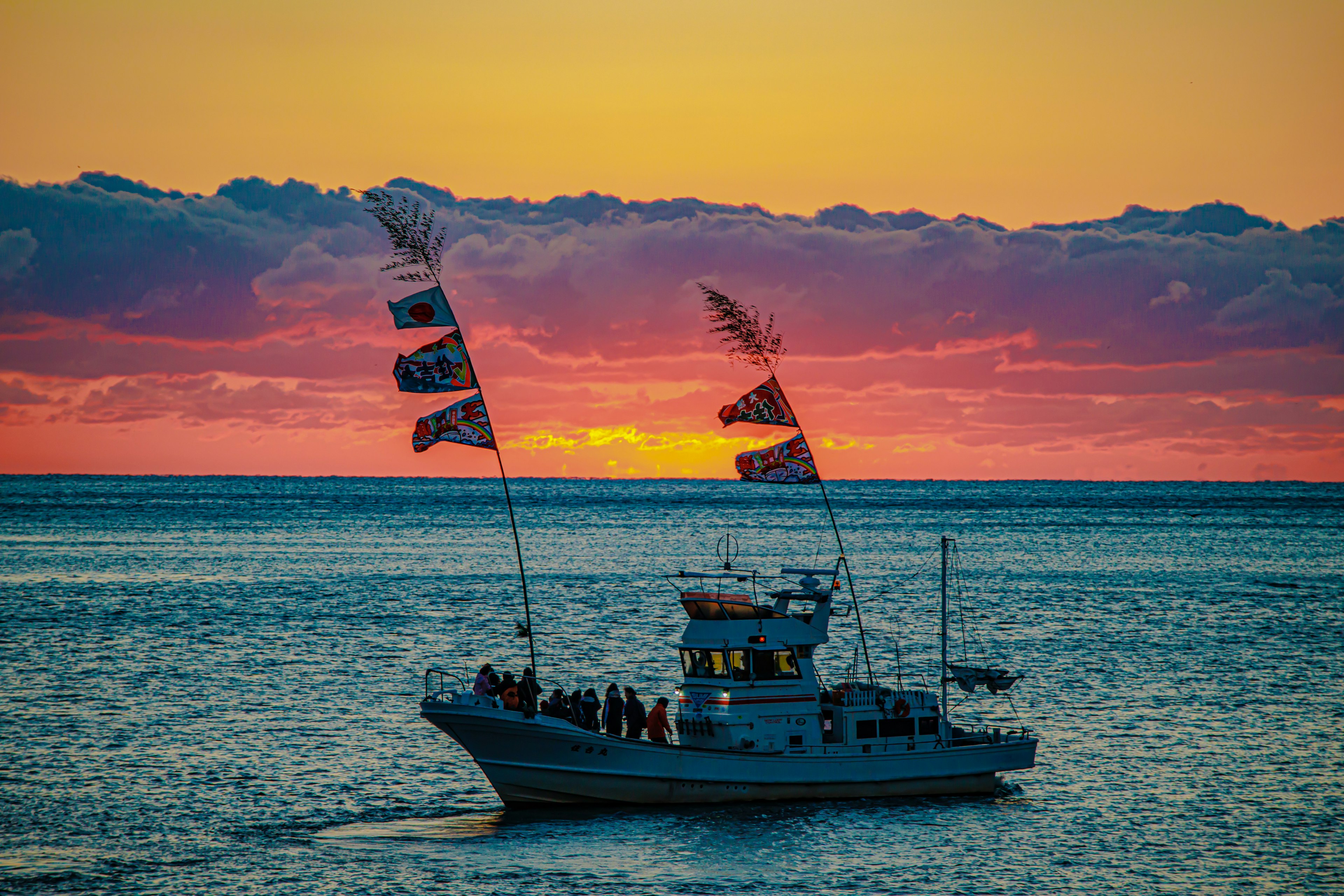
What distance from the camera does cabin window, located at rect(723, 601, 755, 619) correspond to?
31.4m

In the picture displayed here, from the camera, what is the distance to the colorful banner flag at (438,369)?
1107 inches

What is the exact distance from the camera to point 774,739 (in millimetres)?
30922

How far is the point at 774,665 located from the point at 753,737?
6.02ft

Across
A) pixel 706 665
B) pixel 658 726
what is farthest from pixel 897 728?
pixel 658 726

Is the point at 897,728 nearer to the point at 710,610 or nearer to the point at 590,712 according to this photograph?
the point at 710,610

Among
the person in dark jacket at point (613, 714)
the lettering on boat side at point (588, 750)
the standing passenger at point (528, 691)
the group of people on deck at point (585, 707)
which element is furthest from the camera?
the person in dark jacket at point (613, 714)

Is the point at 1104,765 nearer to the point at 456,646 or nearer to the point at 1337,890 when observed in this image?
the point at 1337,890

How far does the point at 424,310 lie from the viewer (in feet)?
91.8

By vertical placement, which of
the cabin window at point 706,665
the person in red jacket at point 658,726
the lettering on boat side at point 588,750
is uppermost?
the cabin window at point 706,665

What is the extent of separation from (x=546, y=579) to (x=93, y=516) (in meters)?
112

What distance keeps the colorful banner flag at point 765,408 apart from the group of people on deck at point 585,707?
285 inches

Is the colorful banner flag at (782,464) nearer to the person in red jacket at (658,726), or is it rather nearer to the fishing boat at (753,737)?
the fishing boat at (753,737)

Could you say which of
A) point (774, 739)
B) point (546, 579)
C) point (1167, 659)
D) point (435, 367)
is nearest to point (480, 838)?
point (774, 739)

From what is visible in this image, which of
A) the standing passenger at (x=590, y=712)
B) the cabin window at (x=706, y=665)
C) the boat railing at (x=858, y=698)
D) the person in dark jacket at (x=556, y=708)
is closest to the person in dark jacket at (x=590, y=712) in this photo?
the standing passenger at (x=590, y=712)
